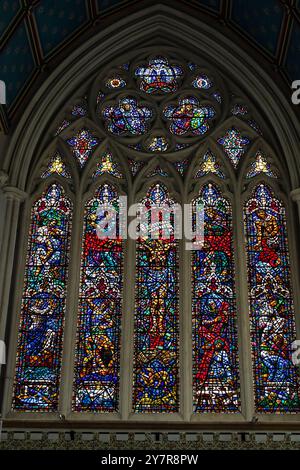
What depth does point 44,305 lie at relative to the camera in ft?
36.6

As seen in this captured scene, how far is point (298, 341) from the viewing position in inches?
422

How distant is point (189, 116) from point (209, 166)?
41.4 inches

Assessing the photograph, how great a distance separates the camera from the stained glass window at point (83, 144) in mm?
12453

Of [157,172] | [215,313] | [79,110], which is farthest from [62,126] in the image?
[215,313]

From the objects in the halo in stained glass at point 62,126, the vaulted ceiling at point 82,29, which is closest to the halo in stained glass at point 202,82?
the vaulted ceiling at point 82,29

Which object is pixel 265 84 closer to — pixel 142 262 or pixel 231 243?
pixel 231 243

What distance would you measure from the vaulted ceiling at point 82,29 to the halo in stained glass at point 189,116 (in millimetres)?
1272

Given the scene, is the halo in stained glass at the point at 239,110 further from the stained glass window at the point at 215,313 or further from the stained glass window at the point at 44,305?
the stained glass window at the point at 44,305

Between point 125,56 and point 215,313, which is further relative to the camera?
point 125,56

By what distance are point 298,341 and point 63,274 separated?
3.62 m

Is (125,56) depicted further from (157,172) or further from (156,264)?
(156,264)

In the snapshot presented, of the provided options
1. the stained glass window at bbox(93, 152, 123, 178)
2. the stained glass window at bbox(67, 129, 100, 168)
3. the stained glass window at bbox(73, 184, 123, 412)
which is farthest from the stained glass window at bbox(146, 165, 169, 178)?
the stained glass window at bbox(67, 129, 100, 168)
